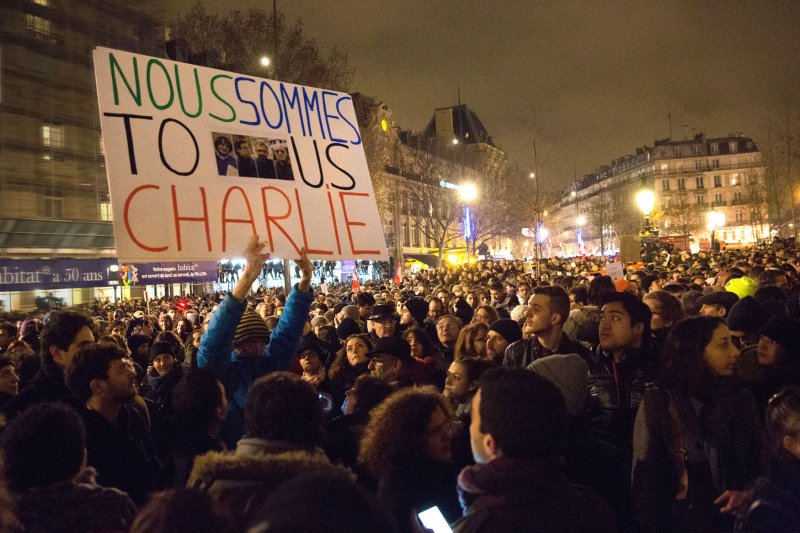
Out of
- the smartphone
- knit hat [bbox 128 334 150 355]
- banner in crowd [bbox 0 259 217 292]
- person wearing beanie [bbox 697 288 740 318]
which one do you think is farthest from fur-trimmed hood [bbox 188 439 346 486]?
banner in crowd [bbox 0 259 217 292]

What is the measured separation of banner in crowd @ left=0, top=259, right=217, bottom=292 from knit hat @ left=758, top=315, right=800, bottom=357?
47.4 ft

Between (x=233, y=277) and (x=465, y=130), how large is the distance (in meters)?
55.9

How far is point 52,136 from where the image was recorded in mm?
30859

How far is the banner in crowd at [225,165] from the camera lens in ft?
12.9

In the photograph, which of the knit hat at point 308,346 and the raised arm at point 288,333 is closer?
the raised arm at point 288,333

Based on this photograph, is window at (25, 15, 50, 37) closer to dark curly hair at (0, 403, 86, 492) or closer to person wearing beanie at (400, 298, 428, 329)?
person wearing beanie at (400, 298, 428, 329)

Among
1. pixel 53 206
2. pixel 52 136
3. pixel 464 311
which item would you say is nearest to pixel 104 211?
pixel 53 206

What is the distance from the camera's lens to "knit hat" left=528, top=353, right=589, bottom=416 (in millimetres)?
3193

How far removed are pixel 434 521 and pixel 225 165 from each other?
2.96 m

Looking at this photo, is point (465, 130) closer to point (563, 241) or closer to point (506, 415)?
point (563, 241)

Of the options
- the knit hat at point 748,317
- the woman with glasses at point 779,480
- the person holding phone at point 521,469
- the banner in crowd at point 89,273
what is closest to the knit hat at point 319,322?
the knit hat at point 748,317

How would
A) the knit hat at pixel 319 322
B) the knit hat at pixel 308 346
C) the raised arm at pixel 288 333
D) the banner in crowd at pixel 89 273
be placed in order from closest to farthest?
1. the raised arm at pixel 288 333
2. the knit hat at pixel 308 346
3. the knit hat at pixel 319 322
4. the banner in crowd at pixel 89 273

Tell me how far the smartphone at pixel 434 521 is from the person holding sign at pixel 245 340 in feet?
5.77

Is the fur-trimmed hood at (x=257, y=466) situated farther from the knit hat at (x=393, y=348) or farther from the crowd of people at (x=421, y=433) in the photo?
the knit hat at (x=393, y=348)
